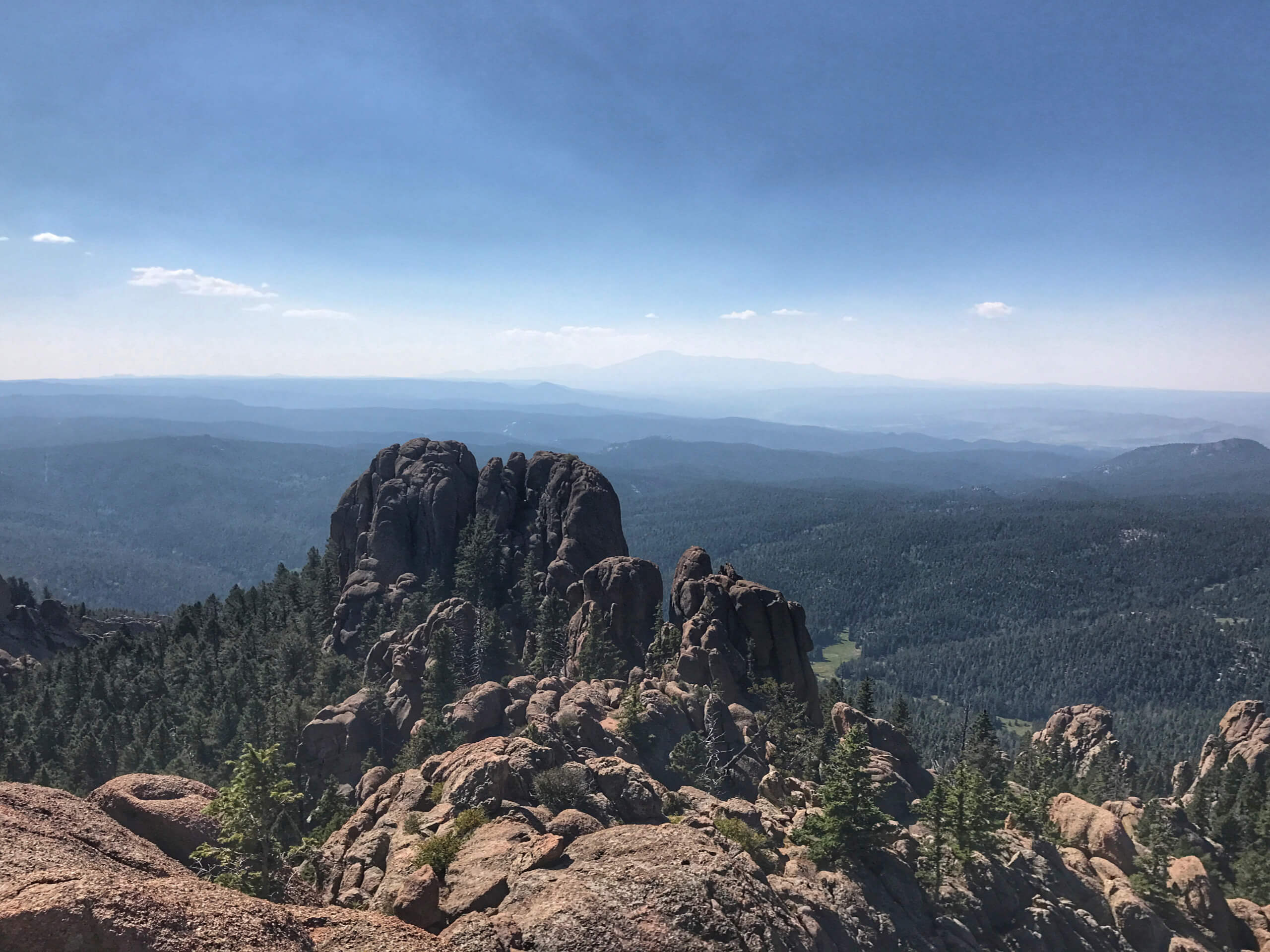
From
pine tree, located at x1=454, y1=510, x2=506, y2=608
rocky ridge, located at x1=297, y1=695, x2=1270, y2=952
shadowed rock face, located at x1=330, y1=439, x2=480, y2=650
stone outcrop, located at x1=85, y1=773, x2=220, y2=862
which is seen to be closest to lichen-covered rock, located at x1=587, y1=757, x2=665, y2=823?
rocky ridge, located at x1=297, y1=695, x2=1270, y2=952

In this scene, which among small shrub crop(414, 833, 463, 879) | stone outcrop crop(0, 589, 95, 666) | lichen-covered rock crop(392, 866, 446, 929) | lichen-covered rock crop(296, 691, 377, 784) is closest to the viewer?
lichen-covered rock crop(392, 866, 446, 929)

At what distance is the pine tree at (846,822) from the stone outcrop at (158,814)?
2477cm

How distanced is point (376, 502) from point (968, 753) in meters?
73.8

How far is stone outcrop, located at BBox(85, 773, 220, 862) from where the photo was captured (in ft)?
78.9

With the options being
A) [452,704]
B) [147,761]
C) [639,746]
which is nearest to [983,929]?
[639,746]

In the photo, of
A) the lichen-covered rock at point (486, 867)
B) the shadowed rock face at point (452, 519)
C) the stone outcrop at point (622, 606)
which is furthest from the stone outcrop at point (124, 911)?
the shadowed rock face at point (452, 519)

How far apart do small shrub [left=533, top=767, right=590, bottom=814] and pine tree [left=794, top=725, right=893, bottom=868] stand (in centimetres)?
1081

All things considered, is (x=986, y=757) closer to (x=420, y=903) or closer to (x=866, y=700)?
(x=866, y=700)

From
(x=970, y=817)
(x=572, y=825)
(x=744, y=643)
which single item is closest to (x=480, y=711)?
(x=744, y=643)

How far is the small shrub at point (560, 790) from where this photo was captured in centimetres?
2456

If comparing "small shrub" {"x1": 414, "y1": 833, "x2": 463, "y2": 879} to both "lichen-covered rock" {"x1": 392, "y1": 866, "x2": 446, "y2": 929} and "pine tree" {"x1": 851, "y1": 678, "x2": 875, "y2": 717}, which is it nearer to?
"lichen-covered rock" {"x1": 392, "y1": 866, "x2": 446, "y2": 929}

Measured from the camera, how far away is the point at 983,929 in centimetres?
2961

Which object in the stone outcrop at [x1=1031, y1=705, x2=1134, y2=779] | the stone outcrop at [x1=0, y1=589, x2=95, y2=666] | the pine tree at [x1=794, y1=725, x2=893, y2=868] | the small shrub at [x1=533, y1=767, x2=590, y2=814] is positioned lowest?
the stone outcrop at [x1=1031, y1=705, x2=1134, y2=779]

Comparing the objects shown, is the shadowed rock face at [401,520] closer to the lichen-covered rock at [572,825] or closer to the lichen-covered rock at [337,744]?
the lichen-covered rock at [337,744]
